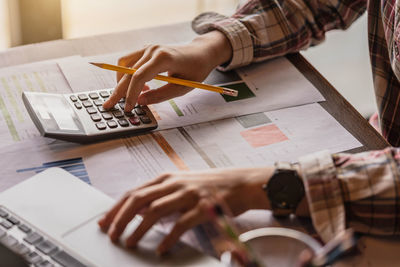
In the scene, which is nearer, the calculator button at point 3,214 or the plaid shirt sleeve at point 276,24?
the calculator button at point 3,214

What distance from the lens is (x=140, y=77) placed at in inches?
35.3

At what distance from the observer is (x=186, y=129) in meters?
0.90

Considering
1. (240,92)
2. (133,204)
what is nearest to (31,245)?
(133,204)

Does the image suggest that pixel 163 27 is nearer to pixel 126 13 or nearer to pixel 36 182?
pixel 36 182

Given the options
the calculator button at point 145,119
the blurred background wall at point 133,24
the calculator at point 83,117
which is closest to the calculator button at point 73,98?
the calculator at point 83,117

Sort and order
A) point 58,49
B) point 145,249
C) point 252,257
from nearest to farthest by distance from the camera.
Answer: point 252,257 < point 145,249 < point 58,49

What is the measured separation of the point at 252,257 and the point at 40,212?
0.32 m

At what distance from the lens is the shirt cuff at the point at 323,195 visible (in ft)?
2.28

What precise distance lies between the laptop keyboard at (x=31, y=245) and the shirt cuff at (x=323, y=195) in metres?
0.29

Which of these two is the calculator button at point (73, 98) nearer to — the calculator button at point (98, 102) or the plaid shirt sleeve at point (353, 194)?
the calculator button at point (98, 102)

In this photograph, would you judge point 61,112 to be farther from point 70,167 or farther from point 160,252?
point 160,252

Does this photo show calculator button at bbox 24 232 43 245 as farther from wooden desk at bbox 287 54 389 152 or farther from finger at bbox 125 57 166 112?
wooden desk at bbox 287 54 389 152

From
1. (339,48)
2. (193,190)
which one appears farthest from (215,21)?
(339,48)

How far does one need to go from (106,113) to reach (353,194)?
39 cm
